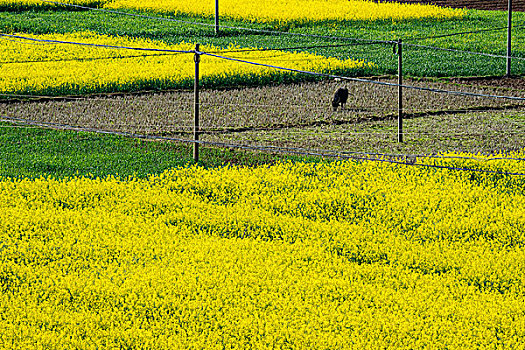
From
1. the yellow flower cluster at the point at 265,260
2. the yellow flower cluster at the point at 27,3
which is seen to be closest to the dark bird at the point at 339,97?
the yellow flower cluster at the point at 265,260

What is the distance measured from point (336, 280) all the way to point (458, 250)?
196cm

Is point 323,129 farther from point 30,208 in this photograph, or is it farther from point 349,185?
point 30,208

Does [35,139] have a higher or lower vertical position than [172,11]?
lower

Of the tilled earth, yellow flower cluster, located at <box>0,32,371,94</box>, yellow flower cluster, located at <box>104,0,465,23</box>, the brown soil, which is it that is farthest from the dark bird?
the brown soil

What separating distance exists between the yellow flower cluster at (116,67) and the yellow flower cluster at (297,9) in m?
8.94

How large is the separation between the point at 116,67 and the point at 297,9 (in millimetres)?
16125

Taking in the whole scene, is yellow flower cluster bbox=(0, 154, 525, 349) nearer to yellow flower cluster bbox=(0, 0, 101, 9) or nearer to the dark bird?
the dark bird

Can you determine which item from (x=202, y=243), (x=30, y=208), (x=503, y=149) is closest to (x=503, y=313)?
(x=202, y=243)

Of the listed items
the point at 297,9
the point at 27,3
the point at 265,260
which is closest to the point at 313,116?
the point at 265,260

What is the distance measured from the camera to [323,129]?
20.1m

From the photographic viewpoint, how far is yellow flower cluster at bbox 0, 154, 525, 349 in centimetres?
866

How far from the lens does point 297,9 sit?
135 feet

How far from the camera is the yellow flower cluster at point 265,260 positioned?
8664mm

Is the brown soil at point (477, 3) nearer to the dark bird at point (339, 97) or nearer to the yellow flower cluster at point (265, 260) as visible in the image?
the dark bird at point (339, 97)
